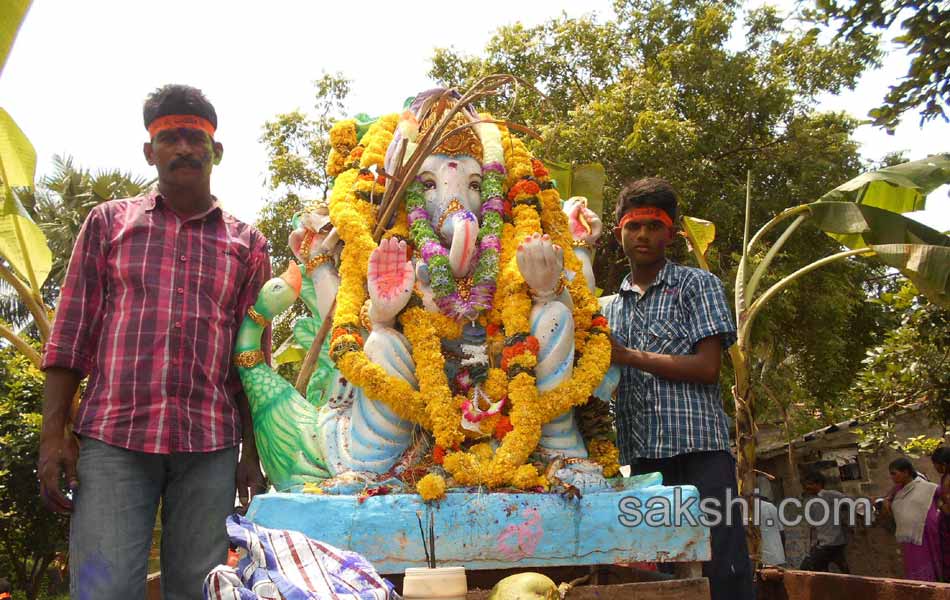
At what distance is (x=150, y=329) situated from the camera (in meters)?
2.67

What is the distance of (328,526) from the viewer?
2859mm

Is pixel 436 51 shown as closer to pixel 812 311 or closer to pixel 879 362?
pixel 812 311

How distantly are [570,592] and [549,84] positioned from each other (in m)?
12.4

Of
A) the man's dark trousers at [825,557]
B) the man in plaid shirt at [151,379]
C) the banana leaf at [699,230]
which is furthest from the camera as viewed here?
the man's dark trousers at [825,557]

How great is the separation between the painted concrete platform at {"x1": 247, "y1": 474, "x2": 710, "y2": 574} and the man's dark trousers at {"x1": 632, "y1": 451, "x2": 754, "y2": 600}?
0.34 meters

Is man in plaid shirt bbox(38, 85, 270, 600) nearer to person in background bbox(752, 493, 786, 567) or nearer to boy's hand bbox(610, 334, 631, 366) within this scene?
boy's hand bbox(610, 334, 631, 366)

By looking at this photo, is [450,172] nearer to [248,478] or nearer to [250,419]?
[250,419]

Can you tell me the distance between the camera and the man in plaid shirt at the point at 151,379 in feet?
8.22

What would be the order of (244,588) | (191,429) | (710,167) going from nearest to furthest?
(244,588)
(191,429)
(710,167)

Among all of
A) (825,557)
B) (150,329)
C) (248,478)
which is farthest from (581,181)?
(825,557)

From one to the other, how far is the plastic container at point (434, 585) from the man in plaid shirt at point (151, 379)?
0.93 meters

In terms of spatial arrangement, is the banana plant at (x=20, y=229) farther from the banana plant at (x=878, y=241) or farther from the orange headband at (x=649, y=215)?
the banana plant at (x=878, y=241)

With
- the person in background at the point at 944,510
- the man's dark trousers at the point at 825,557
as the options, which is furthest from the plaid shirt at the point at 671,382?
the man's dark trousers at the point at 825,557

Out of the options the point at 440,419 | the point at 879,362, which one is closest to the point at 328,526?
the point at 440,419
